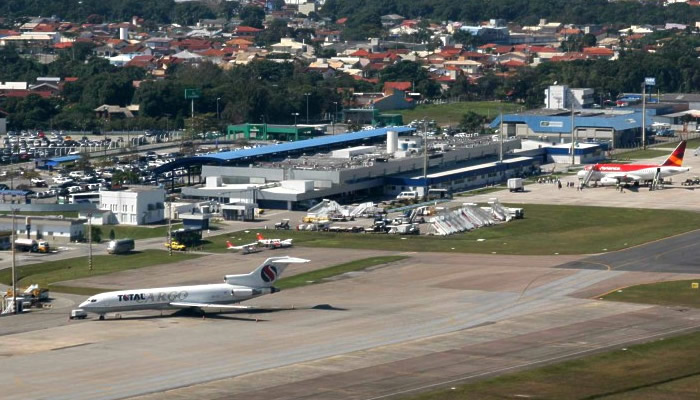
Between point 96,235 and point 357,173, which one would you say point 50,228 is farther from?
point 357,173

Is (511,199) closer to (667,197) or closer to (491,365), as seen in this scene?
(667,197)

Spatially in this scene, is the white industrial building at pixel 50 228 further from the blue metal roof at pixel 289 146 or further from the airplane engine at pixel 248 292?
the airplane engine at pixel 248 292

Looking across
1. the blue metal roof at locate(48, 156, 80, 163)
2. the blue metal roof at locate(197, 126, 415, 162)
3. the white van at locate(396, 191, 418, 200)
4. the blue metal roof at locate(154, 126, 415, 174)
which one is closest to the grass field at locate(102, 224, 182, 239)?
the blue metal roof at locate(154, 126, 415, 174)

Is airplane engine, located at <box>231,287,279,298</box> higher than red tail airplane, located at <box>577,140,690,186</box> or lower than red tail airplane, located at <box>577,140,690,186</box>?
lower

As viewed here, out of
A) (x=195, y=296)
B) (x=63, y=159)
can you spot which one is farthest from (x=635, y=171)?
(x=195, y=296)

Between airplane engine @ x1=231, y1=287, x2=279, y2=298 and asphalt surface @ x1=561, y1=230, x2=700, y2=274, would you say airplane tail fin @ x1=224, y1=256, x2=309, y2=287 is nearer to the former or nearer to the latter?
airplane engine @ x1=231, y1=287, x2=279, y2=298

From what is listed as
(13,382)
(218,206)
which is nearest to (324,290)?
(13,382)
